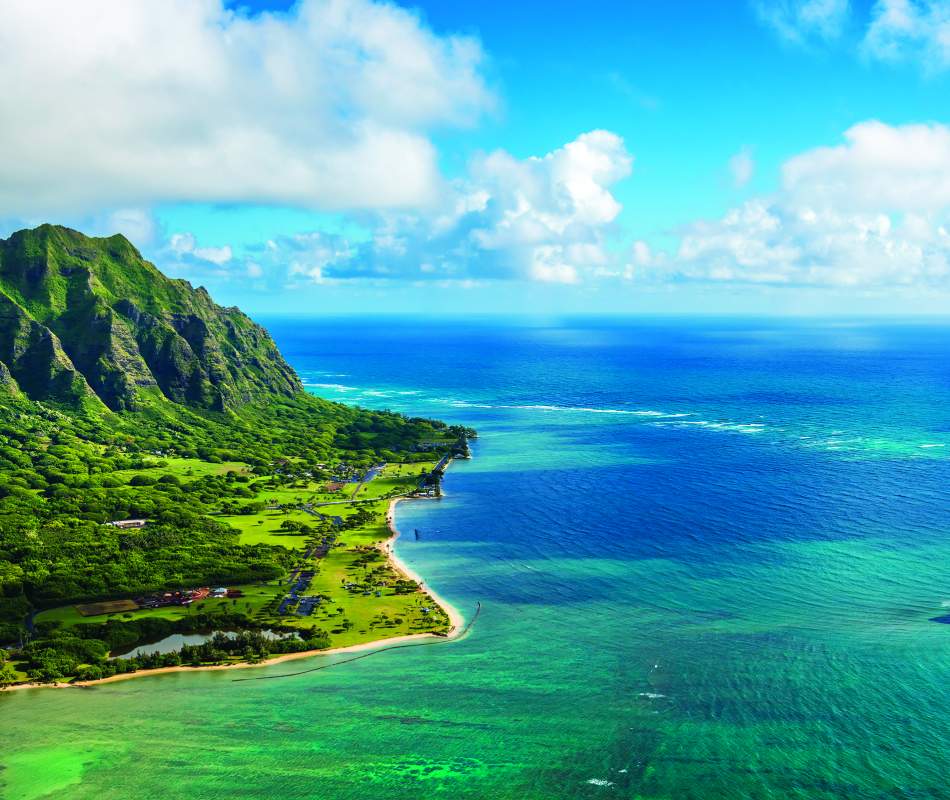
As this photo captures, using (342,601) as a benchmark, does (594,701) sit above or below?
below

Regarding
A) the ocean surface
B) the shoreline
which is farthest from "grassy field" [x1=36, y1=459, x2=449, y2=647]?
the ocean surface

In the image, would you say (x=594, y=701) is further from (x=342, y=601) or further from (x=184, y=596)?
(x=184, y=596)

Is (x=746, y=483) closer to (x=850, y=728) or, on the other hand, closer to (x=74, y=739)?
(x=850, y=728)

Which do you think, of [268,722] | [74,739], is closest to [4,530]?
[74,739]

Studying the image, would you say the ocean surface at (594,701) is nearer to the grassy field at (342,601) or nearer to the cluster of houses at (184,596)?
the grassy field at (342,601)

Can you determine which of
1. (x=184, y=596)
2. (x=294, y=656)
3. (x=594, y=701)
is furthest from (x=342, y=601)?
(x=594, y=701)

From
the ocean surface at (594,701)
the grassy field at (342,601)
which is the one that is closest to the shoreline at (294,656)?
the grassy field at (342,601)

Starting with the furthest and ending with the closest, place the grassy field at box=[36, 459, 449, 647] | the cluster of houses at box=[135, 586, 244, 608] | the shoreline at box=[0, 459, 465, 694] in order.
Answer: the cluster of houses at box=[135, 586, 244, 608]
the grassy field at box=[36, 459, 449, 647]
the shoreline at box=[0, 459, 465, 694]

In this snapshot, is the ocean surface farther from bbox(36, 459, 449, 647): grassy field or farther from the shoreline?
bbox(36, 459, 449, 647): grassy field
